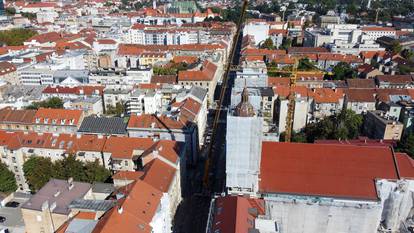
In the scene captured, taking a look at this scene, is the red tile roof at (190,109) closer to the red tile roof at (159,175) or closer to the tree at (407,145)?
the red tile roof at (159,175)

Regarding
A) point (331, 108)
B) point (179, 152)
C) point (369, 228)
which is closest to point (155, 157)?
point (179, 152)

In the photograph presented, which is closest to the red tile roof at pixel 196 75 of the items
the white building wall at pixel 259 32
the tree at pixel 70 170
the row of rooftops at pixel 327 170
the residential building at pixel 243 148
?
the tree at pixel 70 170

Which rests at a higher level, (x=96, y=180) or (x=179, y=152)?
(x=179, y=152)

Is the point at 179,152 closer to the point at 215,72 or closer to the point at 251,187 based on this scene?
the point at 251,187

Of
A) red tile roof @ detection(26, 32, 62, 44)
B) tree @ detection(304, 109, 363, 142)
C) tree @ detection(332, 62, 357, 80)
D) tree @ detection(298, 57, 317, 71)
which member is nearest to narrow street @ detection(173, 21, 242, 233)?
tree @ detection(304, 109, 363, 142)

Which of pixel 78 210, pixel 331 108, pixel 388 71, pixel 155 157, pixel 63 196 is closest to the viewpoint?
pixel 78 210

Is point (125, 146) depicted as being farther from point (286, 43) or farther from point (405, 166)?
point (286, 43)
